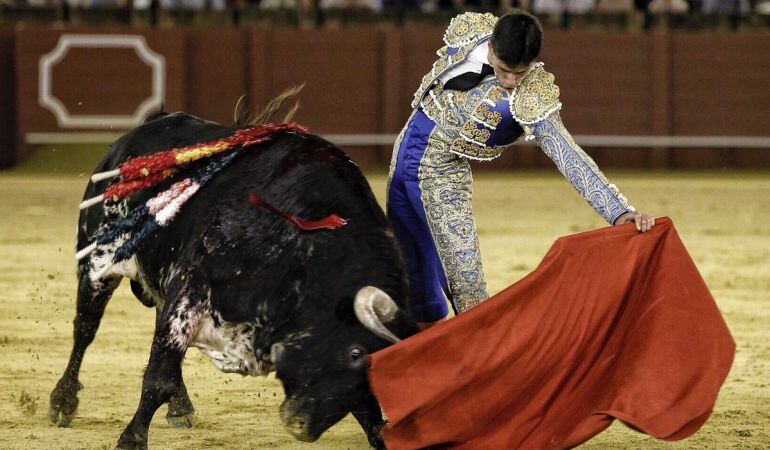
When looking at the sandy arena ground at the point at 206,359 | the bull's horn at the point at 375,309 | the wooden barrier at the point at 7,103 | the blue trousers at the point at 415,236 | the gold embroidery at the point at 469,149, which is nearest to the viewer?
the bull's horn at the point at 375,309

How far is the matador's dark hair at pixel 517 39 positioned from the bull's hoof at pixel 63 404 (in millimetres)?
1421

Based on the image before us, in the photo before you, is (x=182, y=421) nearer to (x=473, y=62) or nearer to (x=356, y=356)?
(x=356, y=356)

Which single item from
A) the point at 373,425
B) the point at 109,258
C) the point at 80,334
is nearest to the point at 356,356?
the point at 373,425

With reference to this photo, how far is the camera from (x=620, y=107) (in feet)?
32.8

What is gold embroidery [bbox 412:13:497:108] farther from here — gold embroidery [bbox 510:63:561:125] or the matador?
gold embroidery [bbox 510:63:561:125]

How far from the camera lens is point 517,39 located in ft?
9.07

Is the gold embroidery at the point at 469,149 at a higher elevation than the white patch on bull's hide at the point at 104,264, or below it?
higher

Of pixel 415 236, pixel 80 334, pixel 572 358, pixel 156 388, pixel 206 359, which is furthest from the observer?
pixel 206 359

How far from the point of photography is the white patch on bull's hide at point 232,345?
114 inches

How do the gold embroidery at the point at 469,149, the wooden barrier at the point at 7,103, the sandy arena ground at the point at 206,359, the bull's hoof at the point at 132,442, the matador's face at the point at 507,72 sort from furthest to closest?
the wooden barrier at the point at 7,103 → the sandy arena ground at the point at 206,359 → the gold embroidery at the point at 469,149 → the bull's hoof at the point at 132,442 → the matador's face at the point at 507,72

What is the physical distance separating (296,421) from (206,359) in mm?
1524

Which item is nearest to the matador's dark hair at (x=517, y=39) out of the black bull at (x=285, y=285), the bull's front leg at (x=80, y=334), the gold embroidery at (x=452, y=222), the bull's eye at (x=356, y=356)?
the gold embroidery at (x=452, y=222)

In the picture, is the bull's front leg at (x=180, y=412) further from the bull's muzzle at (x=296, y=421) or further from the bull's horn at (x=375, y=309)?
the bull's horn at (x=375, y=309)

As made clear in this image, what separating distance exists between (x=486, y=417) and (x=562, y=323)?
258 millimetres
